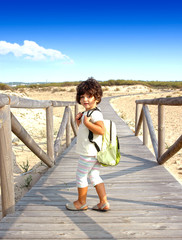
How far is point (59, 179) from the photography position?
3338 millimetres

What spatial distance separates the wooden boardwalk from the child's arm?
81cm

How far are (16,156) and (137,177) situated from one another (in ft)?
11.0

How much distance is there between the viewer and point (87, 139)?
2.28 meters

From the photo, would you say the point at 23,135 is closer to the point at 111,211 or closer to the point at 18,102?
the point at 18,102

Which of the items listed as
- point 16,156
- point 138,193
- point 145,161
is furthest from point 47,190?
point 16,156

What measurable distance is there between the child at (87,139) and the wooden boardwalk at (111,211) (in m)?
0.15

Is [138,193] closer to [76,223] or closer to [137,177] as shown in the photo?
[137,177]

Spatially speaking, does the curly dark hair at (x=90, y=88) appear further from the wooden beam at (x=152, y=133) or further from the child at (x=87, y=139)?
the wooden beam at (x=152, y=133)

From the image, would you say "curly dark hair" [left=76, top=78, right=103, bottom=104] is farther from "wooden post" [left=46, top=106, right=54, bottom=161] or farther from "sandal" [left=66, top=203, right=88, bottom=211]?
"wooden post" [left=46, top=106, right=54, bottom=161]

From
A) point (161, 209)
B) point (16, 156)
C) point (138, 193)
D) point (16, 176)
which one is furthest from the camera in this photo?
point (16, 156)

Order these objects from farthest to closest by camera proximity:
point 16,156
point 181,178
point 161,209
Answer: point 16,156 < point 181,178 < point 161,209

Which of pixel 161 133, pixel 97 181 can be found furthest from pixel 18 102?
pixel 161 133

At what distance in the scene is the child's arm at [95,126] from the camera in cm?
217

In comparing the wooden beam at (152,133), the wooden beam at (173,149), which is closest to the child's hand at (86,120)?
the wooden beam at (173,149)
